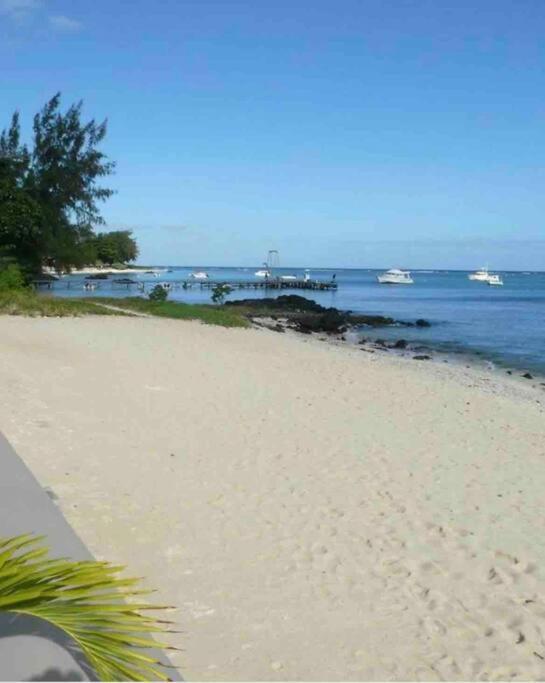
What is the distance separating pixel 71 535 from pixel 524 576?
321cm

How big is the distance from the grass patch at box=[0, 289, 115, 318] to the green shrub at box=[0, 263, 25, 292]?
498mm

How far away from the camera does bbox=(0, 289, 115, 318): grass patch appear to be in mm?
24344

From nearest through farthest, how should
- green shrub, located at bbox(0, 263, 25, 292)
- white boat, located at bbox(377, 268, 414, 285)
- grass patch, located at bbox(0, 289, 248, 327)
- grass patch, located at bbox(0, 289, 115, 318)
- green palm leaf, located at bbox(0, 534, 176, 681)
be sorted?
green palm leaf, located at bbox(0, 534, 176, 681)
grass patch, located at bbox(0, 289, 115, 318)
grass patch, located at bbox(0, 289, 248, 327)
green shrub, located at bbox(0, 263, 25, 292)
white boat, located at bbox(377, 268, 414, 285)

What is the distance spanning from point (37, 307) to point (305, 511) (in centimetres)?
2108

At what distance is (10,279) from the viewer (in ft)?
93.5

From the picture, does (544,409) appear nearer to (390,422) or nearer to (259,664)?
(390,422)

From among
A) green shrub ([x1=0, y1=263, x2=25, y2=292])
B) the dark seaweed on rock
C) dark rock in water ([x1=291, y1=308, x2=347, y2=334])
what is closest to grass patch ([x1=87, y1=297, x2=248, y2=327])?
green shrub ([x1=0, y1=263, x2=25, y2=292])

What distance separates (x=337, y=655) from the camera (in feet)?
12.6

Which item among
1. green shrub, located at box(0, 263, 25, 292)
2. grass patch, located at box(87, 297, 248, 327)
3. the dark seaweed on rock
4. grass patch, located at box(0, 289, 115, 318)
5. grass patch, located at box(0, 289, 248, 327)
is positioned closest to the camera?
grass patch, located at box(0, 289, 115, 318)

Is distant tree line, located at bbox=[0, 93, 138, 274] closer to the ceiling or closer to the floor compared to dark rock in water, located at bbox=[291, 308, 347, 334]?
closer to the ceiling

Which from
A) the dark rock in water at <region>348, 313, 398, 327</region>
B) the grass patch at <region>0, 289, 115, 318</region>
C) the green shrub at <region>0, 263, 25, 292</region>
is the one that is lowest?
the dark rock in water at <region>348, 313, 398, 327</region>

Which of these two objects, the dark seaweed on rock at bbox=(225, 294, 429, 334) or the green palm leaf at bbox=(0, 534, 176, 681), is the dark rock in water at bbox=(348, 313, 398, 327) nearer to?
the dark seaweed on rock at bbox=(225, 294, 429, 334)

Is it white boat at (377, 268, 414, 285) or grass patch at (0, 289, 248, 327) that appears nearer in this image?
grass patch at (0, 289, 248, 327)

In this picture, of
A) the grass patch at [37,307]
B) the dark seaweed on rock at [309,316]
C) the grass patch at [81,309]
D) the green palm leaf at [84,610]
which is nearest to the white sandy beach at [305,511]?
the green palm leaf at [84,610]
